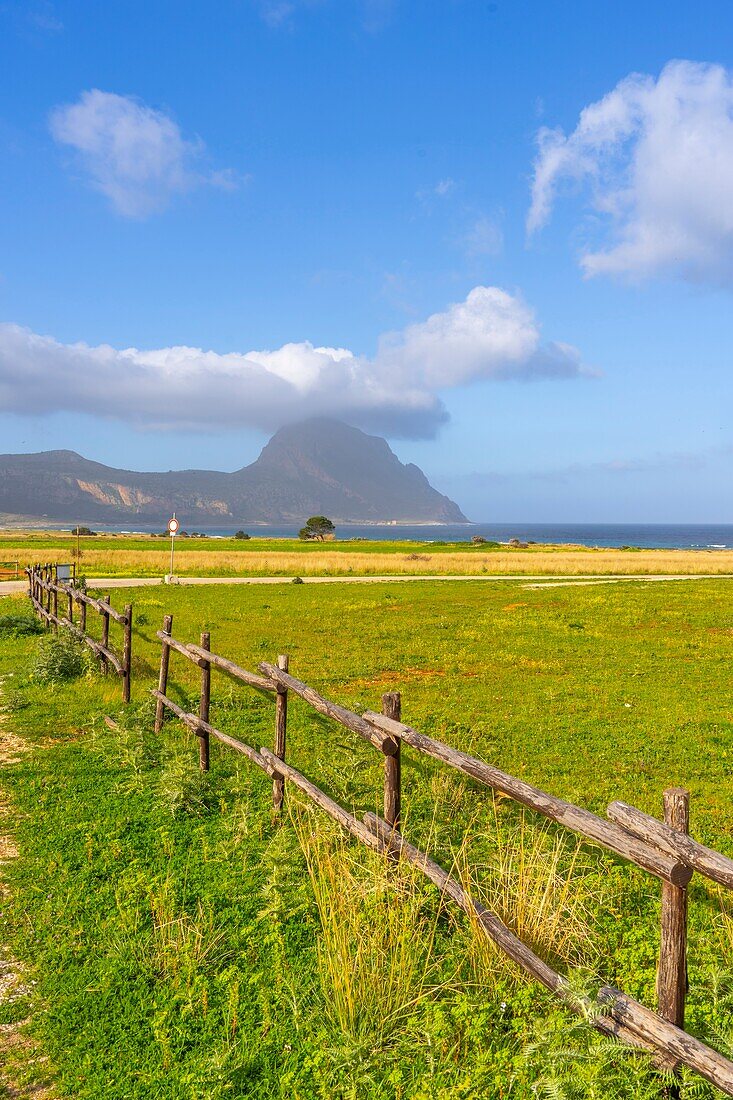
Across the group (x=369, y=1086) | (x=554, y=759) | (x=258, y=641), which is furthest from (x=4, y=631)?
(x=369, y=1086)

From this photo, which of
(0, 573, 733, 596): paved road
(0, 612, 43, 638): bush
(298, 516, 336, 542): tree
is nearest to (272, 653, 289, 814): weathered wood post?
(0, 612, 43, 638): bush

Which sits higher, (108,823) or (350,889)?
(350,889)

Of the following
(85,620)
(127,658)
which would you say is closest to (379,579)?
(85,620)

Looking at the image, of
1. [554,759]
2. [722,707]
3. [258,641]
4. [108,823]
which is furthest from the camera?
[258,641]

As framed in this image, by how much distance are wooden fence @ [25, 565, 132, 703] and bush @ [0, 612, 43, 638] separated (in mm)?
332

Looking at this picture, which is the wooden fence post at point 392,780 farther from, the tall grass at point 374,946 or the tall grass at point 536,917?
the tall grass at point 536,917

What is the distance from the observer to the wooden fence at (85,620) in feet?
41.2

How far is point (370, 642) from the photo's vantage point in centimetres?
2025

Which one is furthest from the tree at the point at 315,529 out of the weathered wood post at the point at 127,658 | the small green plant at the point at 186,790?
the small green plant at the point at 186,790

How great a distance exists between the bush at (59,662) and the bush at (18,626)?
5.47 metres

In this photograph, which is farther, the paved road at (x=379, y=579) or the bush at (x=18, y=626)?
the paved road at (x=379, y=579)

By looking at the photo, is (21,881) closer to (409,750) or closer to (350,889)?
(350,889)

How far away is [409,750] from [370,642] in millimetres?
9409

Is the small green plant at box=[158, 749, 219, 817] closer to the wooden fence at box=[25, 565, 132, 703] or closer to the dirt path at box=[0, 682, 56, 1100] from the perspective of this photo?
the dirt path at box=[0, 682, 56, 1100]
